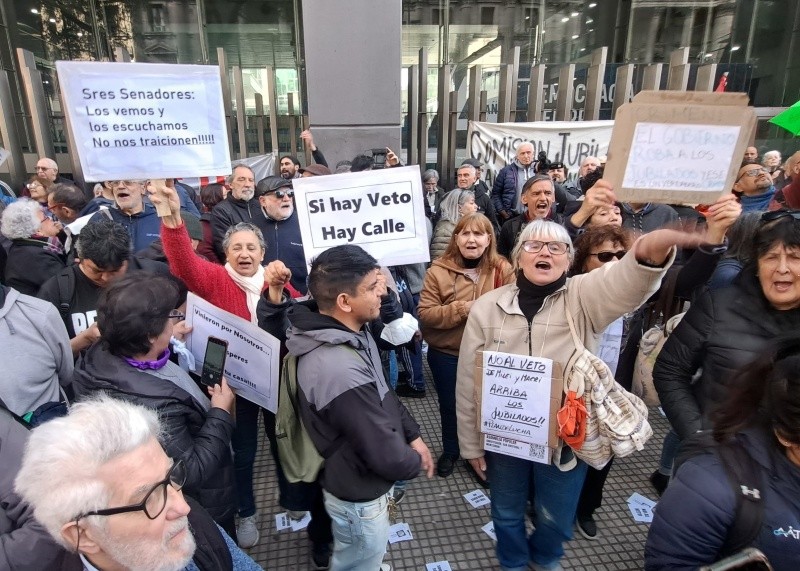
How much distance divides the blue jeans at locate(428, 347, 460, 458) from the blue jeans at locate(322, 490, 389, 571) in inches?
45.4

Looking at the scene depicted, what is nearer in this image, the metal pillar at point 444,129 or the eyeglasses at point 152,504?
the eyeglasses at point 152,504

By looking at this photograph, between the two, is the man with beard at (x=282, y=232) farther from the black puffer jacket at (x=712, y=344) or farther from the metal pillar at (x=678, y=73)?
the metal pillar at (x=678, y=73)

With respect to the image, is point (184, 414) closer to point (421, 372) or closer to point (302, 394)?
point (302, 394)

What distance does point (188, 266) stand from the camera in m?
2.47

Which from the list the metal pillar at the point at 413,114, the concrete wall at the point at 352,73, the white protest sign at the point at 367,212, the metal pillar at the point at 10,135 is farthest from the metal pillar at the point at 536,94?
the metal pillar at the point at 10,135

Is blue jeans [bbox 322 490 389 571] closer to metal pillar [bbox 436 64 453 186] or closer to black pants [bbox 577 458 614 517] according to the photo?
black pants [bbox 577 458 614 517]

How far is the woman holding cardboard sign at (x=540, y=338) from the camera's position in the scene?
6.32ft

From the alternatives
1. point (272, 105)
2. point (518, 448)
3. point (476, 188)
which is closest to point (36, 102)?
point (272, 105)

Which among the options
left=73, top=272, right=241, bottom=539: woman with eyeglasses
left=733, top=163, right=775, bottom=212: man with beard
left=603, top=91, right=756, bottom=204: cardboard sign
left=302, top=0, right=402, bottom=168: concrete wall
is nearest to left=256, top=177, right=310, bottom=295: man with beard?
left=73, top=272, right=241, bottom=539: woman with eyeglasses

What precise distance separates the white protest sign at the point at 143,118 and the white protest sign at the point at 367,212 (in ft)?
1.80

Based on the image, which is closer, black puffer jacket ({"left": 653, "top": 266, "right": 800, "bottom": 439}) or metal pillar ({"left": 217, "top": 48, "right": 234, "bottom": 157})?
black puffer jacket ({"left": 653, "top": 266, "right": 800, "bottom": 439})

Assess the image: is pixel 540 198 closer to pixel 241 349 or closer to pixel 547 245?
pixel 547 245

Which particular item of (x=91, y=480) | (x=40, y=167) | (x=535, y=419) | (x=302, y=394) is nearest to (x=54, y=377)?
(x=302, y=394)

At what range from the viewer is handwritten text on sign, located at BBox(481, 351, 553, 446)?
2055 millimetres
